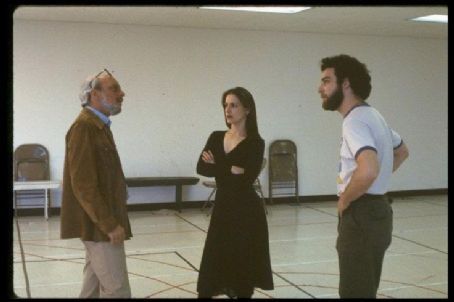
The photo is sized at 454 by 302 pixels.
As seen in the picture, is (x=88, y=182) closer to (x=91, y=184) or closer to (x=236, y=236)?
(x=91, y=184)

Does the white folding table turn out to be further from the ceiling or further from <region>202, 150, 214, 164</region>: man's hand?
<region>202, 150, 214, 164</region>: man's hand

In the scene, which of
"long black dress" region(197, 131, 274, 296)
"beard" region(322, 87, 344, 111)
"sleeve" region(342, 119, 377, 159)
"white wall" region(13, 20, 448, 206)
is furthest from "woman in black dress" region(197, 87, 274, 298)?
"white wall" region(13, 20, 448, 206)

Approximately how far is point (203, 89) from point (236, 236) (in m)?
6.19

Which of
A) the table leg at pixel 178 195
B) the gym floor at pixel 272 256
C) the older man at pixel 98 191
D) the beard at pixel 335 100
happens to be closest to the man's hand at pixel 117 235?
the older man at pixel 98 191

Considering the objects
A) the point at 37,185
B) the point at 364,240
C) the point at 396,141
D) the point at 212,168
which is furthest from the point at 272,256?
the point at 37,185

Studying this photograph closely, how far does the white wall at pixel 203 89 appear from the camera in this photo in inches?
347

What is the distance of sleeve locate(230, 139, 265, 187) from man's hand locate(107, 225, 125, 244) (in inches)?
36.7

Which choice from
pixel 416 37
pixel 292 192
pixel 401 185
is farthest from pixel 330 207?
pixel 416 37

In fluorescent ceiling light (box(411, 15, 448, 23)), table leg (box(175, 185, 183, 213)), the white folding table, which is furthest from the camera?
table leg (box(175, 185, 183, 213))

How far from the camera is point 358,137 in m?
2.71

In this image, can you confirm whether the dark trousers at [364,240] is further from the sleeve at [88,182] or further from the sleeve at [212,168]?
the sleeve at [88,182]

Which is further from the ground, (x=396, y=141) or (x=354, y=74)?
(x=354, y=74)

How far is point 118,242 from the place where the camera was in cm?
297

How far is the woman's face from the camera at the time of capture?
371 cm
